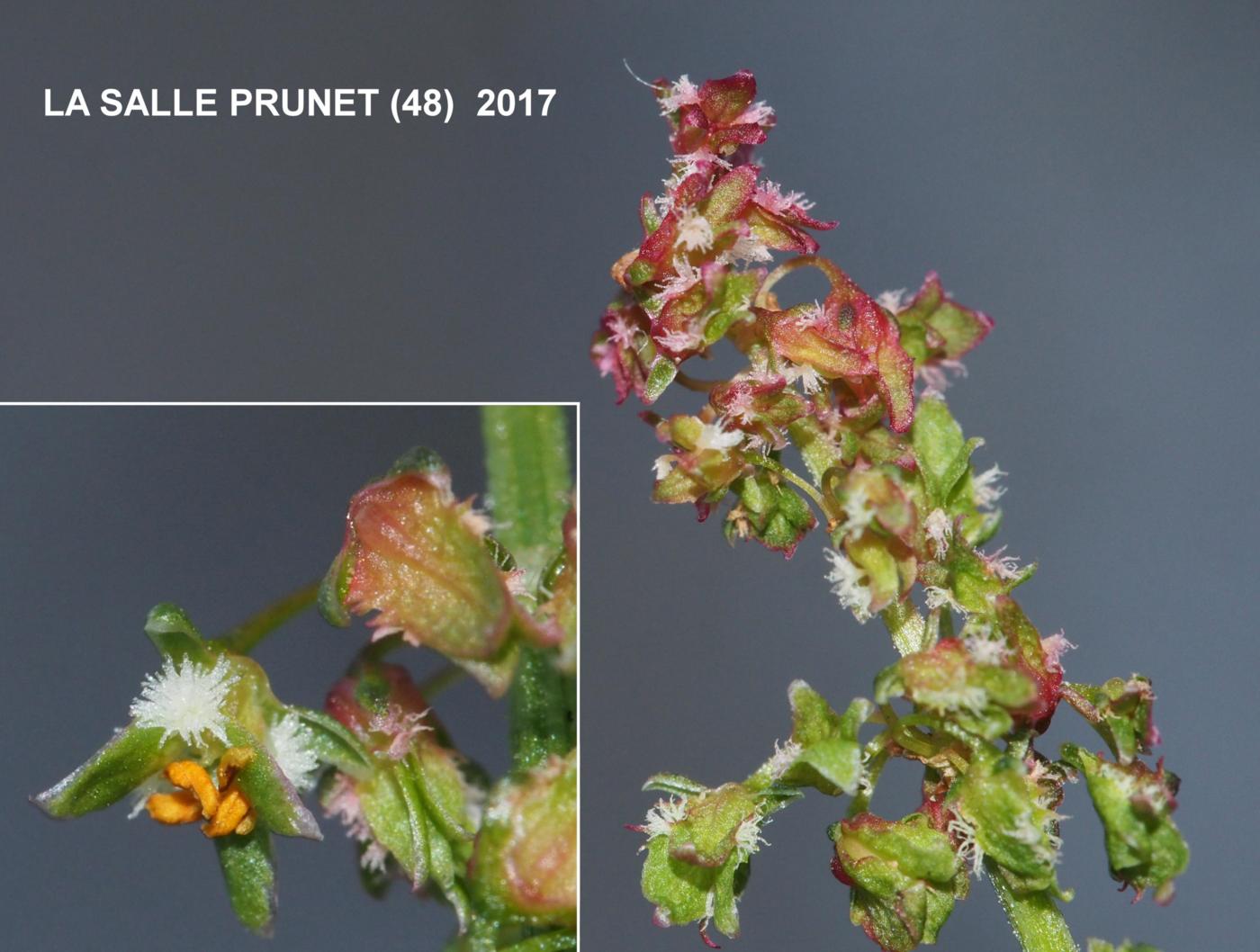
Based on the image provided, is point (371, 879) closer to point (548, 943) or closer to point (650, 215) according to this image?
point (548, 943)

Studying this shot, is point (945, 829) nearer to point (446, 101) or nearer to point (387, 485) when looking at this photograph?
point (387, 485)

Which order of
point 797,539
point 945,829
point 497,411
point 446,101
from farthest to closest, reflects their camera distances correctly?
point 446,101, point 497,411, point 797,539, point 945,829

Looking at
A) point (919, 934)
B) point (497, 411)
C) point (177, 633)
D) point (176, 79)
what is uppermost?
point (176, 79)

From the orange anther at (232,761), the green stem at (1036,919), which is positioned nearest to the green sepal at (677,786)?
the green stem at (1036,919)

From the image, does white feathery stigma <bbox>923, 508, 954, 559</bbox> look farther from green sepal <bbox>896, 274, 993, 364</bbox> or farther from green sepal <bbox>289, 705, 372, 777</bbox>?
green sepal <bbox>289, 705, 372, 777</bbox>

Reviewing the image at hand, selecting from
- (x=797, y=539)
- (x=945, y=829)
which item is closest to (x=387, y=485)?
(x=797, y=539)

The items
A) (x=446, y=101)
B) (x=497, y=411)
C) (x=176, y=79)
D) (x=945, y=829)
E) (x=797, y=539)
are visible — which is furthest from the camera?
(x=446, y=101)
